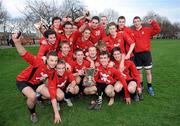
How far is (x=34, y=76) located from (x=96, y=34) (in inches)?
95.9

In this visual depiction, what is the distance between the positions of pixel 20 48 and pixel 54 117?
5.77 ft

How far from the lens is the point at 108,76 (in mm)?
7230

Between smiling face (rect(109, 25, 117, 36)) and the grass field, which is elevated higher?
smiling face (rect(109, 25, 117, 36))

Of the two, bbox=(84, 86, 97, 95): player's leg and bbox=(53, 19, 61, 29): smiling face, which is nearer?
bbox=(84, 86, 97, 95): player's leg

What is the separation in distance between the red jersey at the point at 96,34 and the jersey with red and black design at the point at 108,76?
1.17 meters

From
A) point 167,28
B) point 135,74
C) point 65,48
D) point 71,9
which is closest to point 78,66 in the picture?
point 65,48

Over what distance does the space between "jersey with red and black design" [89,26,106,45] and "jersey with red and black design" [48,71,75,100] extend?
5.67ft

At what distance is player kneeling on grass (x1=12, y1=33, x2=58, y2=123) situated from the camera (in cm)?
618

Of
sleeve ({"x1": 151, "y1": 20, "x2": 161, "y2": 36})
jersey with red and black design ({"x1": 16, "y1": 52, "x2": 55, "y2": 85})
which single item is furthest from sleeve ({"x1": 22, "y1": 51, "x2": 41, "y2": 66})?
sleeve ({"x1": 151, "y1": 20, "x2": 161, "y2": 36})

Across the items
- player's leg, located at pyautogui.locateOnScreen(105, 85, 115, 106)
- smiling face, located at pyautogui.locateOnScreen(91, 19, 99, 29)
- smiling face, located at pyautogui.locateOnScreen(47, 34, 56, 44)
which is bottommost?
player's leg, located at pyautogui.locateOnScreen(105, 85, 115, 106)

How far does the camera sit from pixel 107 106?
7051 millimetres

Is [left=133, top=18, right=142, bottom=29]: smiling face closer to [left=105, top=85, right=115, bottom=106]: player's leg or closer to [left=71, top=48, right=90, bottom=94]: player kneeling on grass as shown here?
[left=71, top=48, right=90, bottom=94]: player kneeling on grass

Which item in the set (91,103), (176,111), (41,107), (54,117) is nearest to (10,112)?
(41,107)

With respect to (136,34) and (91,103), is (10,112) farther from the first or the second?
(136,34)
